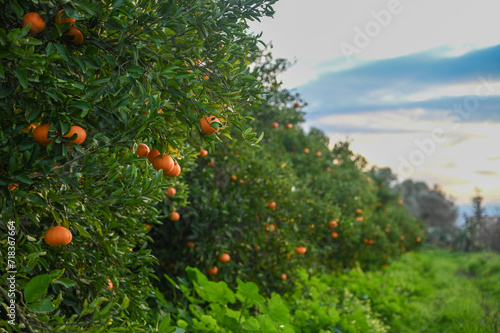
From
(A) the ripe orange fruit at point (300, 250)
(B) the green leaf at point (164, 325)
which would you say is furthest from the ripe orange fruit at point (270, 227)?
(B) the green leaf at point (164, 325)

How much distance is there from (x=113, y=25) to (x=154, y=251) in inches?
161

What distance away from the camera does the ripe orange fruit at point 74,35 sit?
2303 millimetres

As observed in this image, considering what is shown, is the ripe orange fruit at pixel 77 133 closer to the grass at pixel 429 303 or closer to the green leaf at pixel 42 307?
the green leaf at pixel 42 307

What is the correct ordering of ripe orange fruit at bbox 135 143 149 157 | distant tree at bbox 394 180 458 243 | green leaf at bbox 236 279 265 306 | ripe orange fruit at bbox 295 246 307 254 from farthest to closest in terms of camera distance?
1. distant tree at bbox 394 180 458 243
2. ripe orange fruit at bbox 295 246 307 254
3. green leaf at bbox 236 279 265 306
4. ripe orange fruit at bbox 135 143 149 157

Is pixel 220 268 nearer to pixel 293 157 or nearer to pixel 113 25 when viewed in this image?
pixel 113 25

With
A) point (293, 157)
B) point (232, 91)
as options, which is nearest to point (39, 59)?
point (232, 91)

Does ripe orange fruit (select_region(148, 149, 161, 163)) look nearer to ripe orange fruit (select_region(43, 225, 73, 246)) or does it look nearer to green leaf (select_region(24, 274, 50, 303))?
ripe orange fruit (select_region(43, 225, 73, 246))

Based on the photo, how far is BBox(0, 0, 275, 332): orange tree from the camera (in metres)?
2.13

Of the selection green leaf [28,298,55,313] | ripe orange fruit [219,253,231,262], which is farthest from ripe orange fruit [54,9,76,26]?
ripe orange fruit [219,253,231,262]

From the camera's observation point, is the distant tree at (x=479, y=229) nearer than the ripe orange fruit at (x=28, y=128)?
No

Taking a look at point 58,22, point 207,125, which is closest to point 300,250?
point 207,125

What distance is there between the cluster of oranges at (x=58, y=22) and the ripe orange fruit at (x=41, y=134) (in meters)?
0.52

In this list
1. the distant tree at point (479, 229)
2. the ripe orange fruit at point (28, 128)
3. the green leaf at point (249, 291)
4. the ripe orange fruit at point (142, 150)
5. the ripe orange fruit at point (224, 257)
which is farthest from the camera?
the distant tree at point (479, 229)

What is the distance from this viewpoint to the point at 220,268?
557 cm
